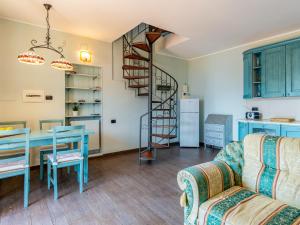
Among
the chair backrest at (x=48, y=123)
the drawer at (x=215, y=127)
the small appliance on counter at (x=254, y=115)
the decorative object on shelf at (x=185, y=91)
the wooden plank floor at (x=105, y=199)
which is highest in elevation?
the decorative object on shelf at (x=185, y=91)

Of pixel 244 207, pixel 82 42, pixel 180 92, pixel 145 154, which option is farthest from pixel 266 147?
pixel 180 92

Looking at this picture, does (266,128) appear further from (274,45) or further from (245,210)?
(245,210)

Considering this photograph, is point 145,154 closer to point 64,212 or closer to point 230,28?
point 64,212

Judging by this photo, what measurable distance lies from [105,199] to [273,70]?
4.05 metres

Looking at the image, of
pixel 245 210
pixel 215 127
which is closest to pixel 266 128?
pixel 215 127

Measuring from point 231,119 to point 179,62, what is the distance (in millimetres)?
2399

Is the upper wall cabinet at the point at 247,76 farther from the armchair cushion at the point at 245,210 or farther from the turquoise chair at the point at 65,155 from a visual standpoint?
the turquoise chair at the point at 65,155

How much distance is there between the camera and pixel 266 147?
5.44 feet

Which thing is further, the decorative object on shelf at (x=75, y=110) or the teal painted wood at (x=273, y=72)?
the decorative object on shelf at (x=75, y=110)

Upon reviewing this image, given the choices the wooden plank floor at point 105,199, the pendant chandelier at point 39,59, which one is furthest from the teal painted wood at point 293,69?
the pendant chandelier at point 39,59

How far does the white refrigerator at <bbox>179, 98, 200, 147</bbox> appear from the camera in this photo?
5324 millimetres

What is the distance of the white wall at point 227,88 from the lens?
157 inches

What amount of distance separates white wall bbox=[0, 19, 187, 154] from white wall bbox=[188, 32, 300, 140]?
200 cm

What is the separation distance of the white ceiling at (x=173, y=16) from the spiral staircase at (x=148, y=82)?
605 mm
